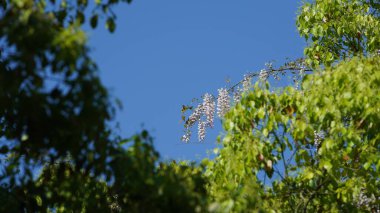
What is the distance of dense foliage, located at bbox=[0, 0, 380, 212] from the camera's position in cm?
546

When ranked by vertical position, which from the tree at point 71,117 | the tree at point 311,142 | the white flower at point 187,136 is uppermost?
the white flower at point 187,136

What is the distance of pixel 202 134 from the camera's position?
52.1 ft

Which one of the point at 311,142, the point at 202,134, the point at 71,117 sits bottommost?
the point at 71,117

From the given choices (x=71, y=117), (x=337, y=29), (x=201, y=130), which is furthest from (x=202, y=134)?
(x=71, y=117)

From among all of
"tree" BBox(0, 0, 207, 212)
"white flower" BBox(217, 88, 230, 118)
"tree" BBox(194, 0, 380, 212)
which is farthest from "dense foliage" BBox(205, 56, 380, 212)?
"white flower" BBox(217, 88, 230, 118)

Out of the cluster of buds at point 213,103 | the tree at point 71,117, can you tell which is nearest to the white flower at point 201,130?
the cluster of buds at point 213,103

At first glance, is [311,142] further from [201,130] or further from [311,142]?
[201,130]

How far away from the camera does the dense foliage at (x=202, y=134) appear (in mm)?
5457

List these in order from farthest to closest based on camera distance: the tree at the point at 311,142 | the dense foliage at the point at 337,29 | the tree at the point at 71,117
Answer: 1. the dense foliage at the point at 337,29
2. the tree at the point at 311,142
3. the tree at the point at 71,117

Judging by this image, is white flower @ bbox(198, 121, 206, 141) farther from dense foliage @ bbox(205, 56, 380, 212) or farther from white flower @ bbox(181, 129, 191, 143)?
dense foliage @ bbox(205, 56, 380, 212)

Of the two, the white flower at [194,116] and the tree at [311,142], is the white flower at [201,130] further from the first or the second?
the tree at [311,142]

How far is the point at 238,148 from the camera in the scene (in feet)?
31.8

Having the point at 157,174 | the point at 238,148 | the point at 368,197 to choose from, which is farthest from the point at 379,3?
the point at 157,174

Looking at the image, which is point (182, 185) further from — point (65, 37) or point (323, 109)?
point (323, 109)
